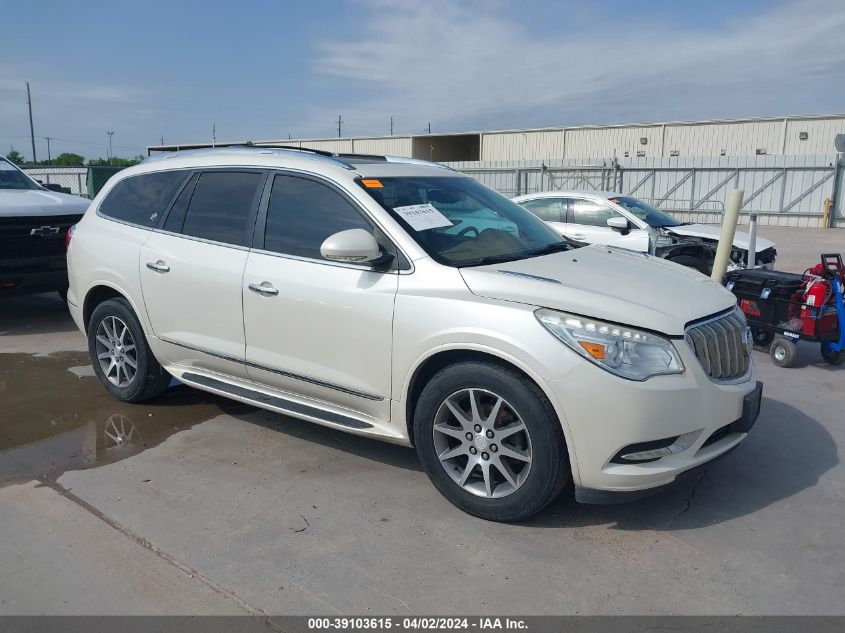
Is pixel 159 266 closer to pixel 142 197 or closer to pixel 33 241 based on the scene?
pixel 142 197

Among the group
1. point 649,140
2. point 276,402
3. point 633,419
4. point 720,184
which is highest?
point 649,140

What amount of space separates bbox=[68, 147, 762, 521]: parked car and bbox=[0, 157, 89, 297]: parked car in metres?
3.10

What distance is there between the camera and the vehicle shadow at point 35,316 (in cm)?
777

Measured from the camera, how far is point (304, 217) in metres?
4.11

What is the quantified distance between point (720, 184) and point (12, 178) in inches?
897

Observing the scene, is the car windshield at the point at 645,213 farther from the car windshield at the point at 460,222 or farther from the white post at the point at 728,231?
the car windshield at the point at 460,222

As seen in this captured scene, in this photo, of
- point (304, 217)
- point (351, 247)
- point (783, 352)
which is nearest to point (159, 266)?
point (304, 217)

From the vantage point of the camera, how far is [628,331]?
Answer: 3.16 meters

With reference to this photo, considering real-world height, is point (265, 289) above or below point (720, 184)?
below

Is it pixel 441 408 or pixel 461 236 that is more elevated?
pixel 461 236

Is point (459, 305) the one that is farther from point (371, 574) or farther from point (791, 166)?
point (791, 166)

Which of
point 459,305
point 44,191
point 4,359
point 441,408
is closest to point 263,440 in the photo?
point 441,408

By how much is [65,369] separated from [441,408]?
424 cm

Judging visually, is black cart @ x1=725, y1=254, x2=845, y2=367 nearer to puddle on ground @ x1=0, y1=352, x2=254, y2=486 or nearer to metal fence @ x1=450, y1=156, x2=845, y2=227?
puddle on ground @ x1=0, y1=352, x2=254, y2=486
